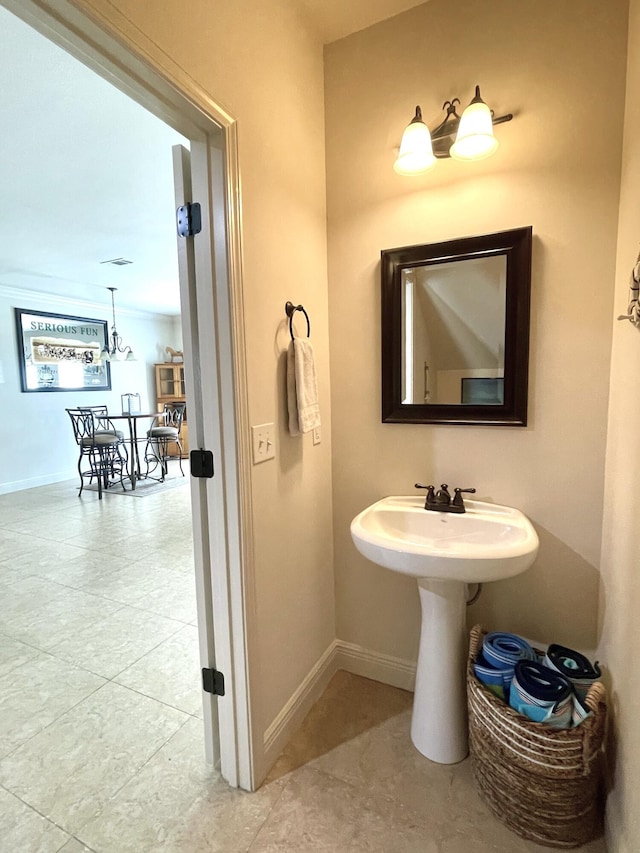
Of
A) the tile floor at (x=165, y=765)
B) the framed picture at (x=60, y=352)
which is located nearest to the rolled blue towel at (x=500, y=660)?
the tile floor at (x=165, y=765)

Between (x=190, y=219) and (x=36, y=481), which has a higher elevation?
(x=190, y=219)

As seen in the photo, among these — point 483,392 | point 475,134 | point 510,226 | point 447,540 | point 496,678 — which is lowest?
point 496,678

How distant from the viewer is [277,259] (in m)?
1.40

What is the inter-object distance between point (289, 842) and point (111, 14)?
207 cm

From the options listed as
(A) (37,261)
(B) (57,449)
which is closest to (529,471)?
(A) (37,261)

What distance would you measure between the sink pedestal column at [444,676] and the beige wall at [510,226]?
10.0 inches

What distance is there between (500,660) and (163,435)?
520cm

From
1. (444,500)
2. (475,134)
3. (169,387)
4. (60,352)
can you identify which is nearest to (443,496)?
(444,500)

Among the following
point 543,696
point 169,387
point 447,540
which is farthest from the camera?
point 169,387

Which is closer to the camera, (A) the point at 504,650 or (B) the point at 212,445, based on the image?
(B) the point at 212,445

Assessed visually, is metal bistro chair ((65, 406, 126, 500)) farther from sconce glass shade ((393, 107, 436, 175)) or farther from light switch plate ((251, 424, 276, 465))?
sconce glass shade ((393, 107, 436, 175))

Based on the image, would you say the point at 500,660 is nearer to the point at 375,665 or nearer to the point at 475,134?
the point at 375,665

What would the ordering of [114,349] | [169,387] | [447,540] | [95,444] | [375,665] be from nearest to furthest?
[447,540], [375,665], [95,444], [114,349], [169,387]

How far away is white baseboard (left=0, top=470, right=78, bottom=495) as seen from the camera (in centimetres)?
514
